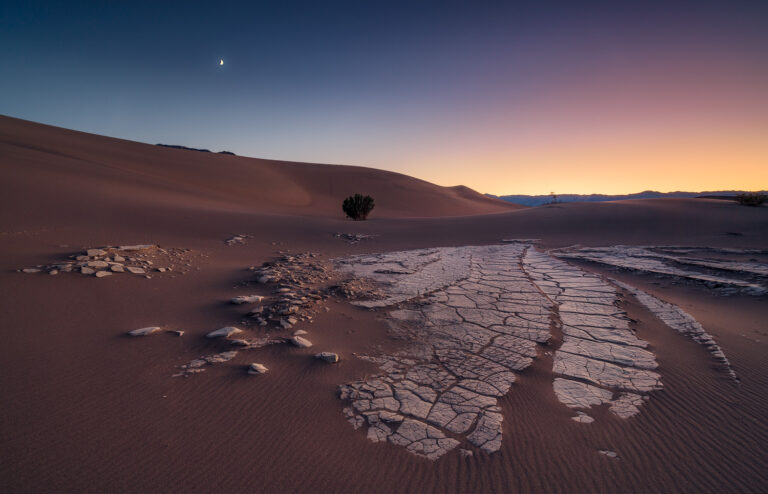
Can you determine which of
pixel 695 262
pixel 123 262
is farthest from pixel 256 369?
pixel 695 262

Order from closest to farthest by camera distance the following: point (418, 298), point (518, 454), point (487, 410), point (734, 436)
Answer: point (518, 454) → point (734, 436) → point (487, 410) → point (418, 298)

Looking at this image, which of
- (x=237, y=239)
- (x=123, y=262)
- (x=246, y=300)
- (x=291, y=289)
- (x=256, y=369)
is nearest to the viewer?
(x=256, y=369)

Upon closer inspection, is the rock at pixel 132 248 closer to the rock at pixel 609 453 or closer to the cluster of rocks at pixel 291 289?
the cluster of rocks at pixel 291 289

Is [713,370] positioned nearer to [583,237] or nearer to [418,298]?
[418,298]

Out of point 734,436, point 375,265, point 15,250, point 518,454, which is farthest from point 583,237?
point 15,250

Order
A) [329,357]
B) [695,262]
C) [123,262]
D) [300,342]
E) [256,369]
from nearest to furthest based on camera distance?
1. [256,369]
2. [329,357]
3. [300,342]
4. [123,262]
5. [695,262]

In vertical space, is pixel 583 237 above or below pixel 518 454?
above

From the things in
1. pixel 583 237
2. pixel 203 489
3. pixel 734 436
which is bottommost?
pixel 203 489

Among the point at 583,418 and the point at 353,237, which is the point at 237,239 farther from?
the point at 583,418

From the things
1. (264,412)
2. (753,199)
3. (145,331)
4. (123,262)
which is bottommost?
(264,412)
